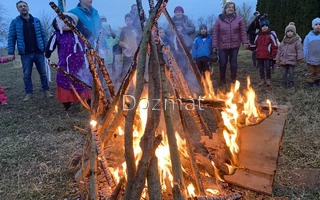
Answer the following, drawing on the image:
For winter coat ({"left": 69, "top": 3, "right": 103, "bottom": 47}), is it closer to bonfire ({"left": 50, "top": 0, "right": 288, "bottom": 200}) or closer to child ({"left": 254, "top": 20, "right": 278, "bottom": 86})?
bonfire ({"left": 50, "top": 0, "right": 288, "bottom": 200})

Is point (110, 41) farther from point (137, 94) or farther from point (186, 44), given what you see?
point (137, 94)

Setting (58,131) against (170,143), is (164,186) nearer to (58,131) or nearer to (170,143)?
(170,143)

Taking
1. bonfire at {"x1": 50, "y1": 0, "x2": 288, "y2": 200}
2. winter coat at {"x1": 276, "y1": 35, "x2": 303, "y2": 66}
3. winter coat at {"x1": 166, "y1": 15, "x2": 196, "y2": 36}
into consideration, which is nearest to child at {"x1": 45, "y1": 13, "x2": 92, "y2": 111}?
bonfire at {"x1": 50, "y1": 0, "x2": 288, "y2": 200}

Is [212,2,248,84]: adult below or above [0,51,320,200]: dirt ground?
above

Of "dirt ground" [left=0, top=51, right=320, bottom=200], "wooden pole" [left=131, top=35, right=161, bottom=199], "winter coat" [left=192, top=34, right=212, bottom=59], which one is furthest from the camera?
"winter coat" [left=192, top=34, right=212, bottom=59]

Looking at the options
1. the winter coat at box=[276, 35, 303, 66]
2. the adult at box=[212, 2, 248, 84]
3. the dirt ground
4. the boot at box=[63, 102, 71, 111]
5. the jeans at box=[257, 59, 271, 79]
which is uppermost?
the adult at box=[212, 2, 248, 84]

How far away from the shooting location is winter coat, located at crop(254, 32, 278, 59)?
651cm

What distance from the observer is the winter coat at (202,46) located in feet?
22.8

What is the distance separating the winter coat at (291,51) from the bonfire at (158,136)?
4115 mm

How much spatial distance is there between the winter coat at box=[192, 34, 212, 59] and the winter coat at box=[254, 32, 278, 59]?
111 centimetres

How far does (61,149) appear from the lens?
3.45 metres

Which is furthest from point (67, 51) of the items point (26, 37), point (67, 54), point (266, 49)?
point (266, 49)

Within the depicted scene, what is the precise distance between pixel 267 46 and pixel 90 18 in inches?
153

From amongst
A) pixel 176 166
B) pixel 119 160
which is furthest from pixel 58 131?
pixel 176 166
